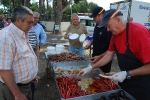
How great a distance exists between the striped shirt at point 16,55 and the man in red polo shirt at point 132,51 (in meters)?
1.03

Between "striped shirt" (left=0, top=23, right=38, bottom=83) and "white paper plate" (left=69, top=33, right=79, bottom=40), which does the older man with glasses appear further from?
"white paper plate" (left=69, top=33, right=79, bottom=40)

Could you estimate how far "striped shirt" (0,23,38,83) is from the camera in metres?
1.56

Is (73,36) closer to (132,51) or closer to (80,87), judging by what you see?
(80,87)

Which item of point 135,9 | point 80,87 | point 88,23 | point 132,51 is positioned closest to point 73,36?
point 80,87

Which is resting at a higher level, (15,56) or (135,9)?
(135,9)

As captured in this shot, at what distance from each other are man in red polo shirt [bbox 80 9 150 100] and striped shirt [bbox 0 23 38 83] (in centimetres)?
103

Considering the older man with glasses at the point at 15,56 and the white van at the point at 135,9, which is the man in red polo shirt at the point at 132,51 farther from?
the white van at the point at 135,9

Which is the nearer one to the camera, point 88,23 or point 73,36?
point 73,36

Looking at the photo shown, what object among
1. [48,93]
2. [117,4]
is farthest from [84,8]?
[48,93]

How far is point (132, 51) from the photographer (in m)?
1.71

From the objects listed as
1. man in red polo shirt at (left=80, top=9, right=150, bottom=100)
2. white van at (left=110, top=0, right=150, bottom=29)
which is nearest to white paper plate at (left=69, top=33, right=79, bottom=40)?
man in red polo shirt at (left=80, top=9, right=150, bottom=100)

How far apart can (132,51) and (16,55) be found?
142cm

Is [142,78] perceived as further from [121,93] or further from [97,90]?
[97,90]

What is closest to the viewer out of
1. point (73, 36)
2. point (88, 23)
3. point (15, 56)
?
point (15, 56)
